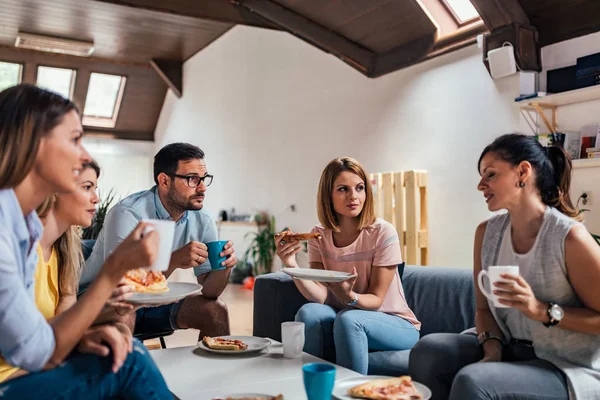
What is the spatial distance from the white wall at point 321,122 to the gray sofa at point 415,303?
1727mm

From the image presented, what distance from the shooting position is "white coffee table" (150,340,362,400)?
1.60 metres

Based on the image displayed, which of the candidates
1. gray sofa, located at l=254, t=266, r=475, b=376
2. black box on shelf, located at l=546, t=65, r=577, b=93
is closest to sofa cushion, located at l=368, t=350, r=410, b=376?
gray sofa, located at l=254, t=266, r=475, b=376

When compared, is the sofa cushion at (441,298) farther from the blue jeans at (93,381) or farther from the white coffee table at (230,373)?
the blue jeans at (93,381)

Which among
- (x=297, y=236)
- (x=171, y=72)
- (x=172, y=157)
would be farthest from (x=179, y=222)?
(x=171, y=72)

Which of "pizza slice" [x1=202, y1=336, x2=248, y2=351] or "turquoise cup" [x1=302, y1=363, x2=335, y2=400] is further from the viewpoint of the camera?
"pizza slice" [x1=202, y1=336, x2=248, y2=351]

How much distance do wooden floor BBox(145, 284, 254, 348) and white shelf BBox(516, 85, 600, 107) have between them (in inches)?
105

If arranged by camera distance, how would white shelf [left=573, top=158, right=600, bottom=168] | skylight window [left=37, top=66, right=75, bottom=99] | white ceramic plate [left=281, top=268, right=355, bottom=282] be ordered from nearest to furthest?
white ceramic plate [left=281, top=268, right=355, bottom=282]
white shelf [left=573, top=158, right=600, bottom=168]
skylight window [left=37, top=66, right=75, bottom=99]

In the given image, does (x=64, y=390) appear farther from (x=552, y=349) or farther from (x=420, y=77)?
(x=420, y=77)

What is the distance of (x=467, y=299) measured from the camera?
2410 mm

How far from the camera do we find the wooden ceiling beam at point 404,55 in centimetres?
473

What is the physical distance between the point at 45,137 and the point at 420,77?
13.3 ft

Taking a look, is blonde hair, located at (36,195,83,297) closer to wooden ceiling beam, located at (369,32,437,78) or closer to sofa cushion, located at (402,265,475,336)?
sofa cushion, located at (402,265,475,336)

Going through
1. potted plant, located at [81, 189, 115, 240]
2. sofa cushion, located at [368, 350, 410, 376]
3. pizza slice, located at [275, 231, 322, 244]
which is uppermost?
potted plant, located at [81, 189, 115, 240]

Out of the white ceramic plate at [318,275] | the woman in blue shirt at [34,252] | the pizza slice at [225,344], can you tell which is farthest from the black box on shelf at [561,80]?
the woman in blue shirt at [34,252]
